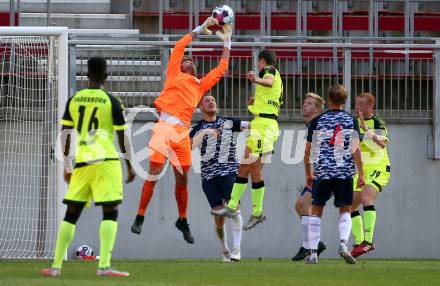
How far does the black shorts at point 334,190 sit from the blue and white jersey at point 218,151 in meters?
2.49

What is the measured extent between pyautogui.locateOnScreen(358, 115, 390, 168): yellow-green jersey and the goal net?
4136 millimetres

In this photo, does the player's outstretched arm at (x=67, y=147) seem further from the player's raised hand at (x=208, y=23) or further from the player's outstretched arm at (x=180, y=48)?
the player's raised hand at (x=208, y=23)

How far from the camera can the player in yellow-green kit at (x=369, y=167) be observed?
17.0 metres

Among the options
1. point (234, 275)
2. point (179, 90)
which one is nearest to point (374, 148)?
point (179, 90)

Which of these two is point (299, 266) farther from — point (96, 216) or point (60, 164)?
point (96, 216)

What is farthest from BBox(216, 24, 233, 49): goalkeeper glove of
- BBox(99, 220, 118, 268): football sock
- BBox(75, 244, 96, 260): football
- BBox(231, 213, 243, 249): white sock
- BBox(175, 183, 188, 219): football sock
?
BBox(99, 220, 118, 268): football sock

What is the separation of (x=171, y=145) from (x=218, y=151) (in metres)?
1.11

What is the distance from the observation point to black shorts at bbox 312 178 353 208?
1428 centimetres

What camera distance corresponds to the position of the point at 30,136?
705 inches

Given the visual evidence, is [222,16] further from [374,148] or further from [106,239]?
[106,239]

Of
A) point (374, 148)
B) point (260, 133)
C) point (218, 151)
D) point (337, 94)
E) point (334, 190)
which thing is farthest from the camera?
point (374, 148)

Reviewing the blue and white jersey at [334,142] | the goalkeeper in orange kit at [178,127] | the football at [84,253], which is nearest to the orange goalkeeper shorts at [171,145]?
the goalkeeper in orange kit at [178,127]

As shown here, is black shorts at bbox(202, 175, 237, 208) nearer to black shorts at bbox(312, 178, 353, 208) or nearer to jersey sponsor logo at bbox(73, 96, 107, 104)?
black shorts at bbox(312, 178, 353, 208)

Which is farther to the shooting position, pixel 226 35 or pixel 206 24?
pixel 226 35
